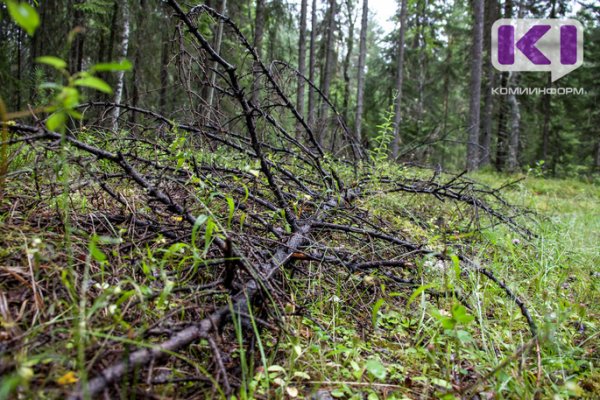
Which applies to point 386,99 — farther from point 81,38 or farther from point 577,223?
point 577,223

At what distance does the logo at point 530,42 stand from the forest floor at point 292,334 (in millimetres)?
12892

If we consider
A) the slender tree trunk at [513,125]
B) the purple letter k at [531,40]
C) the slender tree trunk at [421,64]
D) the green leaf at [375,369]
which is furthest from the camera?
the slender tree trunk at [421,64]

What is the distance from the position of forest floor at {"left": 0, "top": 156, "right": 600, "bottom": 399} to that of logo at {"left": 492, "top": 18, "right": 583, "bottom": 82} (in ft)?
42.3

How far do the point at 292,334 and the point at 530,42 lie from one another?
51.7ft

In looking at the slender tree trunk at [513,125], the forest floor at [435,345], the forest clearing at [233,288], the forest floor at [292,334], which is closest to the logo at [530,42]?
the slender tree trunk at [513,125]

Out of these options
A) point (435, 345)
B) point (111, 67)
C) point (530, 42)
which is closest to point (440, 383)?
point (435, 345)

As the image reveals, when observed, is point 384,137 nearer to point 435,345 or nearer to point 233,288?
point 435,345

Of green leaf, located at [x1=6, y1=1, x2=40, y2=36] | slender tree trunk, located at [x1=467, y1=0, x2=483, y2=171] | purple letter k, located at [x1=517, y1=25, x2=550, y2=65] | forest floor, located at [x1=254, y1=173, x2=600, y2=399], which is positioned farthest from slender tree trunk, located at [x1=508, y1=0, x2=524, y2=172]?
green leaf, located at [x1=6, y1=1, x2=40, y2=36]

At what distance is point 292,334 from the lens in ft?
4.29

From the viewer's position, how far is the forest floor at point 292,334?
100cm

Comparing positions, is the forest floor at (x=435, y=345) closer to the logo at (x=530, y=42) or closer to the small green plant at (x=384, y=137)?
the small green plant at (x=384, y=137)

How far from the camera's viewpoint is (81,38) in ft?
32.2

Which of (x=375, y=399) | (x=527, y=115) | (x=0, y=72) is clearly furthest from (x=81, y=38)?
(x=527, y=115)

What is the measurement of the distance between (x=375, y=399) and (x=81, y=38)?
1201 cm
